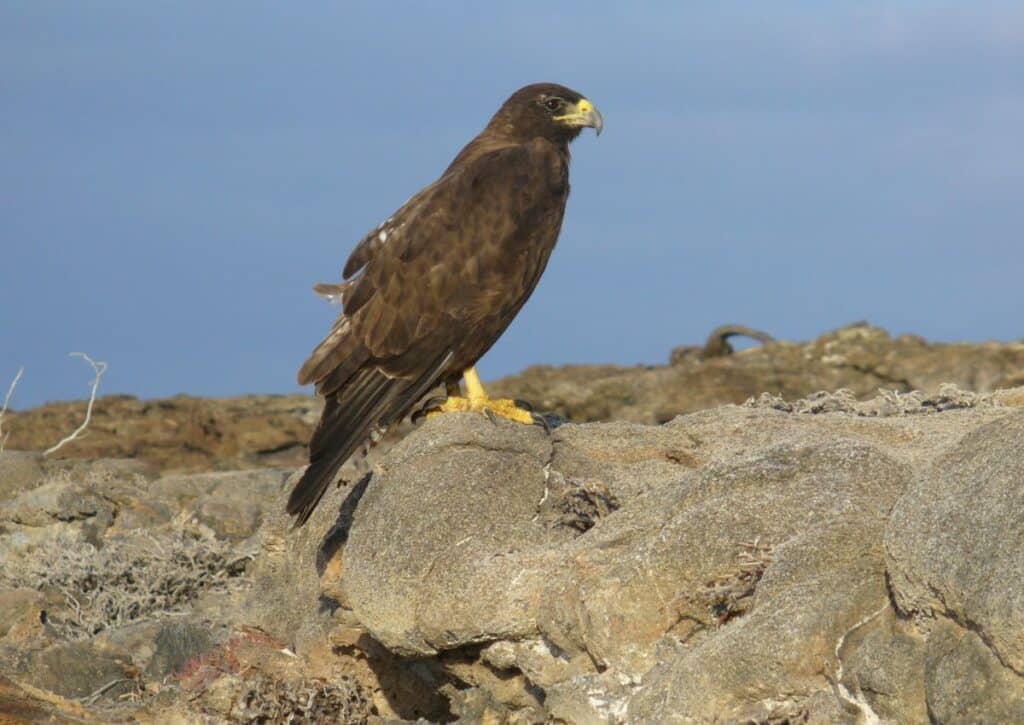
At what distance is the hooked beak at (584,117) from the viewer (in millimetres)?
9680

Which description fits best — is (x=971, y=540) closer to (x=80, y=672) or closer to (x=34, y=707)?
(x=34, y=707)

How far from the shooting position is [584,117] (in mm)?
9680

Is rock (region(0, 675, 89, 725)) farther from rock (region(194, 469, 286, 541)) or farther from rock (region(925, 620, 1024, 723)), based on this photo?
rock (region(925, 620, 1024, 723))

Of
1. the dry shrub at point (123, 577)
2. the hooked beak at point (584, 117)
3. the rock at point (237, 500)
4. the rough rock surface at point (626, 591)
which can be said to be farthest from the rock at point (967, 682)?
the rock at point (237, 500)

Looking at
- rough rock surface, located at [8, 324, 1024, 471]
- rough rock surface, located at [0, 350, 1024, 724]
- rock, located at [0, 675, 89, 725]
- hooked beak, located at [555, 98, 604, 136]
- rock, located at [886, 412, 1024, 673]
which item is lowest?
rough rock surface, located at [8, 324, 1024, 471]

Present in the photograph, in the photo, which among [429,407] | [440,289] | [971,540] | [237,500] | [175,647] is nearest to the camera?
[971,540]

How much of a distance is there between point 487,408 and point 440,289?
2.29 ft

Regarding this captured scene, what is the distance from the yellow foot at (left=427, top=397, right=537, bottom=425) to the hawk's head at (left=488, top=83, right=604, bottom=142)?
1762mm

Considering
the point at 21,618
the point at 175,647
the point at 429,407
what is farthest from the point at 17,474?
the point at 429,407

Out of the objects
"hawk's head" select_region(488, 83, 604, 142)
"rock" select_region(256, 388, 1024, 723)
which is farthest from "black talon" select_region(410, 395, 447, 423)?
"hawk's head" select_region(488, 83, 604, 142)

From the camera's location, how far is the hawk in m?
8.54

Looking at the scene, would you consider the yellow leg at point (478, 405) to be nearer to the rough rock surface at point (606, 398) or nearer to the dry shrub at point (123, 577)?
the dry shrub at point (123, 577)

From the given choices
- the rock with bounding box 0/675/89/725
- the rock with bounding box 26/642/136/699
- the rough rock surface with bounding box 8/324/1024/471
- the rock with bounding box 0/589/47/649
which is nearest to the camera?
the rock with bounding box 0/675/89/725

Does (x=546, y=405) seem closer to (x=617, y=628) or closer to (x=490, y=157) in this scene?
(x=490, y=157)
